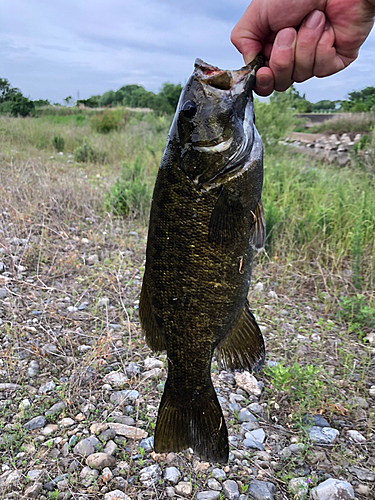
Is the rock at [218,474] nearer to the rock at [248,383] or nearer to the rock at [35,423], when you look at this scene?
the rock at [248,383]

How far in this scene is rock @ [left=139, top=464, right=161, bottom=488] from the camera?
204 centimetres

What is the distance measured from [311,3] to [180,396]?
1897 mm

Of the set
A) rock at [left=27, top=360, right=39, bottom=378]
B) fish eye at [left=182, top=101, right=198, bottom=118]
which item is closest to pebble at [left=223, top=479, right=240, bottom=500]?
rock at [left=27, top=360, right=39, bottom=378]

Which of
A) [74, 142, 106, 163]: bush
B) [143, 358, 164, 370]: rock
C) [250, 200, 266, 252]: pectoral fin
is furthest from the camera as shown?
[74, 142, 106, 163]: bush

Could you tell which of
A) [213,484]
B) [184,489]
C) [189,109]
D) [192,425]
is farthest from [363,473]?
[189,109]

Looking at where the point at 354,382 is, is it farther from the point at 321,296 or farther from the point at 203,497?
the point at 203,497

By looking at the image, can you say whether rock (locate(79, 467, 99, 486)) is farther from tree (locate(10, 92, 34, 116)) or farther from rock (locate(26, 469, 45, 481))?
tree (locate(10, 92, 34, 116))

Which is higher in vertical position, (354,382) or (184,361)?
(184,361)

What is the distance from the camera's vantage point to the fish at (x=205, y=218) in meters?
1.44

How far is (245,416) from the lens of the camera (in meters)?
2.52

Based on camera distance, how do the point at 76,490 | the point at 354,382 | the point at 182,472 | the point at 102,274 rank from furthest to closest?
1. the point at 102,274
2. the point at 354,382
3. the point at 182,472
4. the point at 76,490

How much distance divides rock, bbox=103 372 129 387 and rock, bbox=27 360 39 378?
0.52 metres

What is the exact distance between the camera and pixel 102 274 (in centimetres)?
391

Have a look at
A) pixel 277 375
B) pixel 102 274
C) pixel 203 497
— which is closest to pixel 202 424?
pixel 203 497
